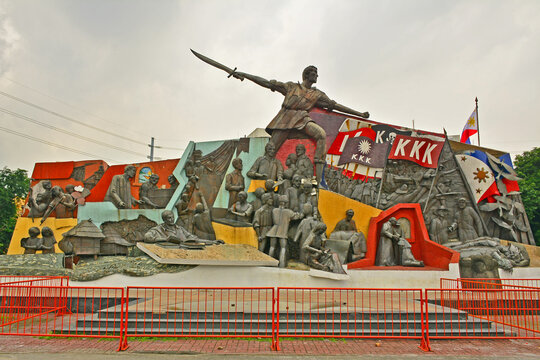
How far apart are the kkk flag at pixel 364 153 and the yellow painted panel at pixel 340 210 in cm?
167

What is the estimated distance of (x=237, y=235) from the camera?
1412 cm

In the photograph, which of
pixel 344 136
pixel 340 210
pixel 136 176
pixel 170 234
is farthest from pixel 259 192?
pixel 136 176

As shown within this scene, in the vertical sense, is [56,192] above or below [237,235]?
above

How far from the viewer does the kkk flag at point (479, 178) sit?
1581 cm

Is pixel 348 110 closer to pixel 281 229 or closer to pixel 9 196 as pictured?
pixel 281 229

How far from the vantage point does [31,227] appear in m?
15.1

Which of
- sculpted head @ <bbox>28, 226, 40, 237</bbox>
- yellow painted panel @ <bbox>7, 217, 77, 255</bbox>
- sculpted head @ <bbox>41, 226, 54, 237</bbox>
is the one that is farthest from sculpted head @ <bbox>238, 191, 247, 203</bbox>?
sculpted head @ <bbox>28, 226, 40, 237</bbox>

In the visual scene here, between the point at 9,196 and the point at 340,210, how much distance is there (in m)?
23.7

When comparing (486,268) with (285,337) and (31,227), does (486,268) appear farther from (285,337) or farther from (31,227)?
(31,227)

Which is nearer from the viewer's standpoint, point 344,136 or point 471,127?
point 344,136

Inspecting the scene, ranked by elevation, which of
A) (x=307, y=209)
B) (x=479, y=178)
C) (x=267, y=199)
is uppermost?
(x=479, y=178)

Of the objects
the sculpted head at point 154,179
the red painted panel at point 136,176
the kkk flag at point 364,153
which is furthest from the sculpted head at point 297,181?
the sculpted head at point 154,179

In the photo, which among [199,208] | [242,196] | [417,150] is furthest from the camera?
[417,150]

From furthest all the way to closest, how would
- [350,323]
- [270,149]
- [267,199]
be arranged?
[270,149] → [267,199] → [350,323]
